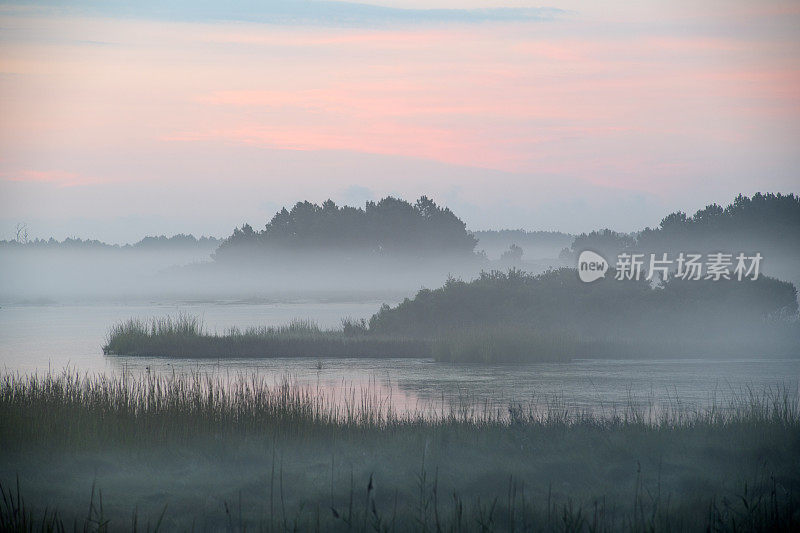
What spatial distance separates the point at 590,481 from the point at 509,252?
7407cm

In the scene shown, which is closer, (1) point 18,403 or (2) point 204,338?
(1) point 18,403

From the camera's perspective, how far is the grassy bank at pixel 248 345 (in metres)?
25.5

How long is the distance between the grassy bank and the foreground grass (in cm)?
1307

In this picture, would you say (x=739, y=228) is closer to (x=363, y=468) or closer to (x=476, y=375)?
(x=476, y=375)

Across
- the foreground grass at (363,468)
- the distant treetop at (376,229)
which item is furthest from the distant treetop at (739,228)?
the foreground grass at (363,468)

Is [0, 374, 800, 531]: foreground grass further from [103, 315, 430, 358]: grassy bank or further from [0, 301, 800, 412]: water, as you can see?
[103, 315, 430, 358]: grassy bank

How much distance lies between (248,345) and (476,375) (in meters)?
7.91

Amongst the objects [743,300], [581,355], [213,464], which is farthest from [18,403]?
[743,300]

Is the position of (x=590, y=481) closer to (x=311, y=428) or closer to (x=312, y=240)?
(x=311, y=428)

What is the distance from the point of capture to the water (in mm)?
15711

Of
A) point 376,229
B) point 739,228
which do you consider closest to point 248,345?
point 739,228

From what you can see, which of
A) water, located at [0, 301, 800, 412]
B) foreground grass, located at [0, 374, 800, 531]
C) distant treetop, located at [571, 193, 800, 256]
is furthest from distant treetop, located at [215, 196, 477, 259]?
foreground grass, located at [0, 374, 800, 531]

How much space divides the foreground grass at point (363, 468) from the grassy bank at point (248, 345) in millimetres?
13069

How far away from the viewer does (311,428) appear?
36.2 ft
